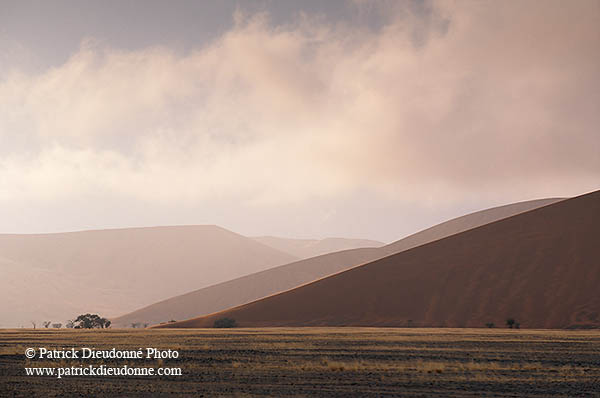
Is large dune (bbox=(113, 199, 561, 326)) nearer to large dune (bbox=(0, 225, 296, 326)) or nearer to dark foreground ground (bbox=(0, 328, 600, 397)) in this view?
large dune (bbox=(0, 225, 296, 326))

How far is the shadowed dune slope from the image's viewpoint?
1698 inches

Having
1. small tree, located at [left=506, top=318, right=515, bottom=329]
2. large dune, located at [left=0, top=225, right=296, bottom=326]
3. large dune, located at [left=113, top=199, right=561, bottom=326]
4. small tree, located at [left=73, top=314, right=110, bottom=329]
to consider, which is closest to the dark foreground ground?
small tree, located at [left=506, top=318, right=515, bottom=329]

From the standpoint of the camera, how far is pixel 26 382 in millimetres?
13047

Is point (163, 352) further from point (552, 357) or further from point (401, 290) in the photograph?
point (401, 290)

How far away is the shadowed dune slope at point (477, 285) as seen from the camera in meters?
43.1

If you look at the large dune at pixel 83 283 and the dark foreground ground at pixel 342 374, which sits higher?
the large dune at pixel 83 283

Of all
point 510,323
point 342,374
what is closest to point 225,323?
point 510,323

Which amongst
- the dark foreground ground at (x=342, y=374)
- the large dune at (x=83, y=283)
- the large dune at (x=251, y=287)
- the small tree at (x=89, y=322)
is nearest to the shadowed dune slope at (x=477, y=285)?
the small tree at (x=89, y=322)

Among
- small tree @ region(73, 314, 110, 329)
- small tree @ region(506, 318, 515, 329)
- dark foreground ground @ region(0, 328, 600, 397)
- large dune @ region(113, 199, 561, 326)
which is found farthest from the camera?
large dune @ region(113, 199, 561, 326)

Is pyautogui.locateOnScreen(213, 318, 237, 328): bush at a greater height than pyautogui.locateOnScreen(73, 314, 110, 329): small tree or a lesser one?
lesser

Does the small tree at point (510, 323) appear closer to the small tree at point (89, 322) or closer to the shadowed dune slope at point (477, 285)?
the shadowed dune slope at point (477, 285)

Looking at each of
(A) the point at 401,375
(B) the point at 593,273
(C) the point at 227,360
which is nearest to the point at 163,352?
(C) the point at 227,360

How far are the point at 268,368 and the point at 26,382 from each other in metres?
6.56

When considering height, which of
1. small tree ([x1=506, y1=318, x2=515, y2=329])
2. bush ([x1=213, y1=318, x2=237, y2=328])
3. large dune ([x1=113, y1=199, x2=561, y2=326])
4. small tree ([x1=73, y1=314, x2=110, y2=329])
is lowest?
small tree ([x1=506, y1=318, x2=515, y2=329])
